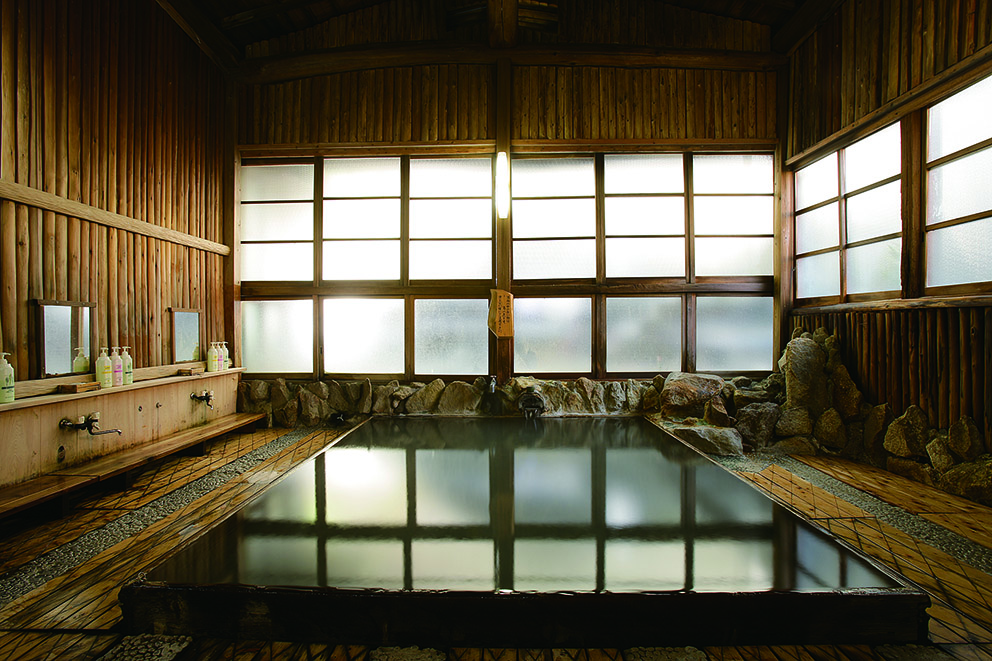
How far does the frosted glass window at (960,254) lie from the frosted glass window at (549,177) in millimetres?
3546

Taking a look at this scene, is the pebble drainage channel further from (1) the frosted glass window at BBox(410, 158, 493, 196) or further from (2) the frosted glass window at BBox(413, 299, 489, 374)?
(1) the frosted glass window at BBox(410, 158, 493, 196)

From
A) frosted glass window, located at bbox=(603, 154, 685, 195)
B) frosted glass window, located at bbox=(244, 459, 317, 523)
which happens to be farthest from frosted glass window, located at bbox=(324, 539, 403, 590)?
frosted glass window, located at bbox=(603, 154, 685, 195)

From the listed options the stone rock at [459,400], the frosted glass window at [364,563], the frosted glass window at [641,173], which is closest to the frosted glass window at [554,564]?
the frosted glass window at [364,563]

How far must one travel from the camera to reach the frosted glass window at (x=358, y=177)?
596 centimetres

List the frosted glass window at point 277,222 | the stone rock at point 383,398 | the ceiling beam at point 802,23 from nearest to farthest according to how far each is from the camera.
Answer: the ceiling beam at point 802,23 < the stone rock at point 383,398 < the frosted glass window at point 277,222

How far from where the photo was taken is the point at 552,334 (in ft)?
Answer: 19.3

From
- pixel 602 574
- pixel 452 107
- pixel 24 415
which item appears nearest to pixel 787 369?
pixel 602 574

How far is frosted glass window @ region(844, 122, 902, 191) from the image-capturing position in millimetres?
4211

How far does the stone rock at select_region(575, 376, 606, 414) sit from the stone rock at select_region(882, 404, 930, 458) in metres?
2.72

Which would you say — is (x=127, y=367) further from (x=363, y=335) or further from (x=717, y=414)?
(x=717, y=414)

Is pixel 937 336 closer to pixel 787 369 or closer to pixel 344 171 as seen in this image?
pixel 787 369

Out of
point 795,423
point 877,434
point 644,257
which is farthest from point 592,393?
point 877,434

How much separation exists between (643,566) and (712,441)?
3.11m

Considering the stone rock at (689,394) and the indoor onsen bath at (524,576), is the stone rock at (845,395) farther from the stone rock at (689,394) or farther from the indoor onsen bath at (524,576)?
the indoor onsen bath at (524,576)
